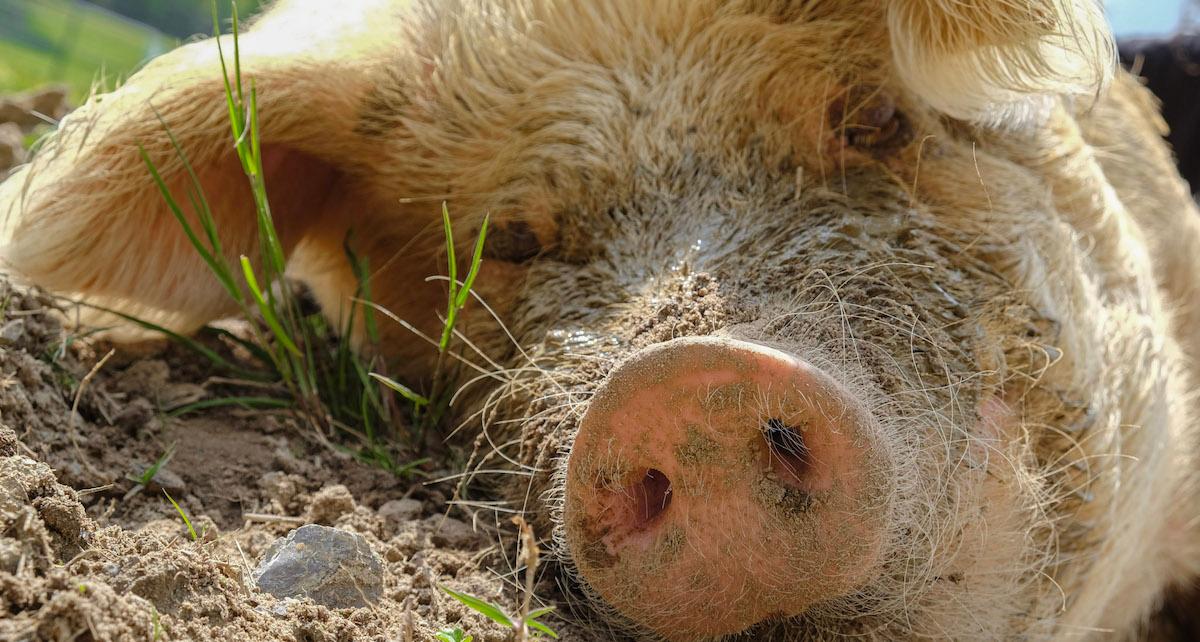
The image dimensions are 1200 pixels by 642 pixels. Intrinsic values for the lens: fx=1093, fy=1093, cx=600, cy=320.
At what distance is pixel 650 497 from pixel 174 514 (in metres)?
0.85

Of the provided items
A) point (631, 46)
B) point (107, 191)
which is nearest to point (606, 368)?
point (631, 46)

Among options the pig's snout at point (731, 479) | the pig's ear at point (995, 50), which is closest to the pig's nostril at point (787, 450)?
the pig's snout at point (731, 479)

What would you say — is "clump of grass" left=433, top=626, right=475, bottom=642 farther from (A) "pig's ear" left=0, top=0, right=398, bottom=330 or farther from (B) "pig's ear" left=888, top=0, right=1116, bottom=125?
(B) "pig's ear" left=888, top=0, right=1116, bottom=125

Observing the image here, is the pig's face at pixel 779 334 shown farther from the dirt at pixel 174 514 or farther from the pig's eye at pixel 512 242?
the dirt at pixel 174 514

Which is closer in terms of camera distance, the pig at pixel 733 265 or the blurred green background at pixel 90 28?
the pig at pixel 733 265

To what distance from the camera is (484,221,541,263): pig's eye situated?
2428mm

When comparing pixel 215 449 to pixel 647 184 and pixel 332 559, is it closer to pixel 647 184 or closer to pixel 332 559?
pixel 332 559

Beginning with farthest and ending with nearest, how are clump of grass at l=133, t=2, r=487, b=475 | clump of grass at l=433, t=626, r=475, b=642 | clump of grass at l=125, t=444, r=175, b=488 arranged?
clump of grass at l=133, t=2, r=487, b=475
clump of grass at l=125, t=444, r=175, b=488
clump of grass at l=433, t=626, r=475, b=642

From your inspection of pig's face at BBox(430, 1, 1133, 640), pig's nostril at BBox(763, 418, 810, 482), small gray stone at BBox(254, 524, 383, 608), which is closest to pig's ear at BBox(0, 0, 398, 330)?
pig's face at BBox(430, 1, 1133, 640)

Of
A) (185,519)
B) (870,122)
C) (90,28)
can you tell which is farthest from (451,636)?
(90,28)

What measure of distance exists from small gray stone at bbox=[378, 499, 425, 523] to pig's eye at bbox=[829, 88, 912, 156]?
1158 millimetres

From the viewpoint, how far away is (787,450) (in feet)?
5.48

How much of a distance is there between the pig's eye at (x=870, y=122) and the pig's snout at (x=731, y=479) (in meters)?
0.86

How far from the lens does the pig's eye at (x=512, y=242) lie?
243 centimetres
